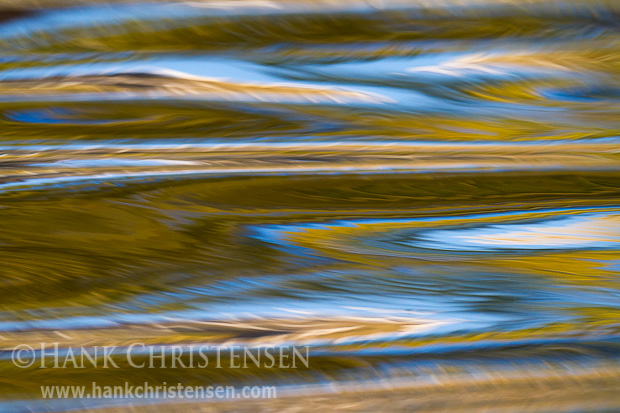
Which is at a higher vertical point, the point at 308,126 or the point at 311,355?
the point at 308,126

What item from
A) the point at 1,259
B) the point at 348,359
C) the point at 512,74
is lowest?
the point at 348,359

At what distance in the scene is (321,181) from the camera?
0.57 meters

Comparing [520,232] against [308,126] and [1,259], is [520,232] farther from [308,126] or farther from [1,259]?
[1,259]

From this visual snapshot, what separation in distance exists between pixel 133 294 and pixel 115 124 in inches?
6.7

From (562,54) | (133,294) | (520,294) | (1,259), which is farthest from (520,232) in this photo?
(1,259)

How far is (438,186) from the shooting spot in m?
0.57

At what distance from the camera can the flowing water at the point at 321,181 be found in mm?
538
